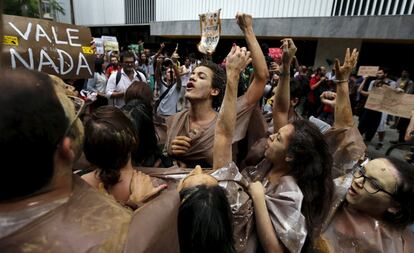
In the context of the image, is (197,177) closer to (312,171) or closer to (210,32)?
(312,171)

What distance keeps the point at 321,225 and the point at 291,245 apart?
377mm

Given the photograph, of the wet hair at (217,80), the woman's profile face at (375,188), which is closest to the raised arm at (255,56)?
the wet hair at (217,80)

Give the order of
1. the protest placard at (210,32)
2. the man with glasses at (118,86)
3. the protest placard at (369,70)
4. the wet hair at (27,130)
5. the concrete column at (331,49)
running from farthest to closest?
Result: the concrete column at (331,49)
the protest placard at (369,70)
the man with glasses at (118,86)
the protest placard at (210,32)
the wet hair at (27,130)

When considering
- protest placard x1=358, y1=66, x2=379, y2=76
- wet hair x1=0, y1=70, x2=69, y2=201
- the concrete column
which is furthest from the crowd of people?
the concrete column

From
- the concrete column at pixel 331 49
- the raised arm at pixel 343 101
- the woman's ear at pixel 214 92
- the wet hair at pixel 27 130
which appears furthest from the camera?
the concrete column at pixel 331 49

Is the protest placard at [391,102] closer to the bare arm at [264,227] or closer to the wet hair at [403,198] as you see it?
the wet hair at [403,198]

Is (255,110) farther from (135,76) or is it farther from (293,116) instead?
(135,76)

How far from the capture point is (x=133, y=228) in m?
0.68

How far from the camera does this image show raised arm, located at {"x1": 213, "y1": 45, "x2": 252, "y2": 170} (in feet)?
4.34

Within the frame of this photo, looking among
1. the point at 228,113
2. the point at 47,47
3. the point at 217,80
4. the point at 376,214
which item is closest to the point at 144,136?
the point at 217,80

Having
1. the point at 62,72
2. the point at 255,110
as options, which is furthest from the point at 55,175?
the point at 62,72

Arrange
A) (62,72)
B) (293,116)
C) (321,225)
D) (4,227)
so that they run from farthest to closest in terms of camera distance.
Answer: (293,116) → (62,72) → (321,225) → (4,227)

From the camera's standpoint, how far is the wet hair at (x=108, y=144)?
1213mm

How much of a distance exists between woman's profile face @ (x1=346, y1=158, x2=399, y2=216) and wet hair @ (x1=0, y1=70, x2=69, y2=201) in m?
1.37
